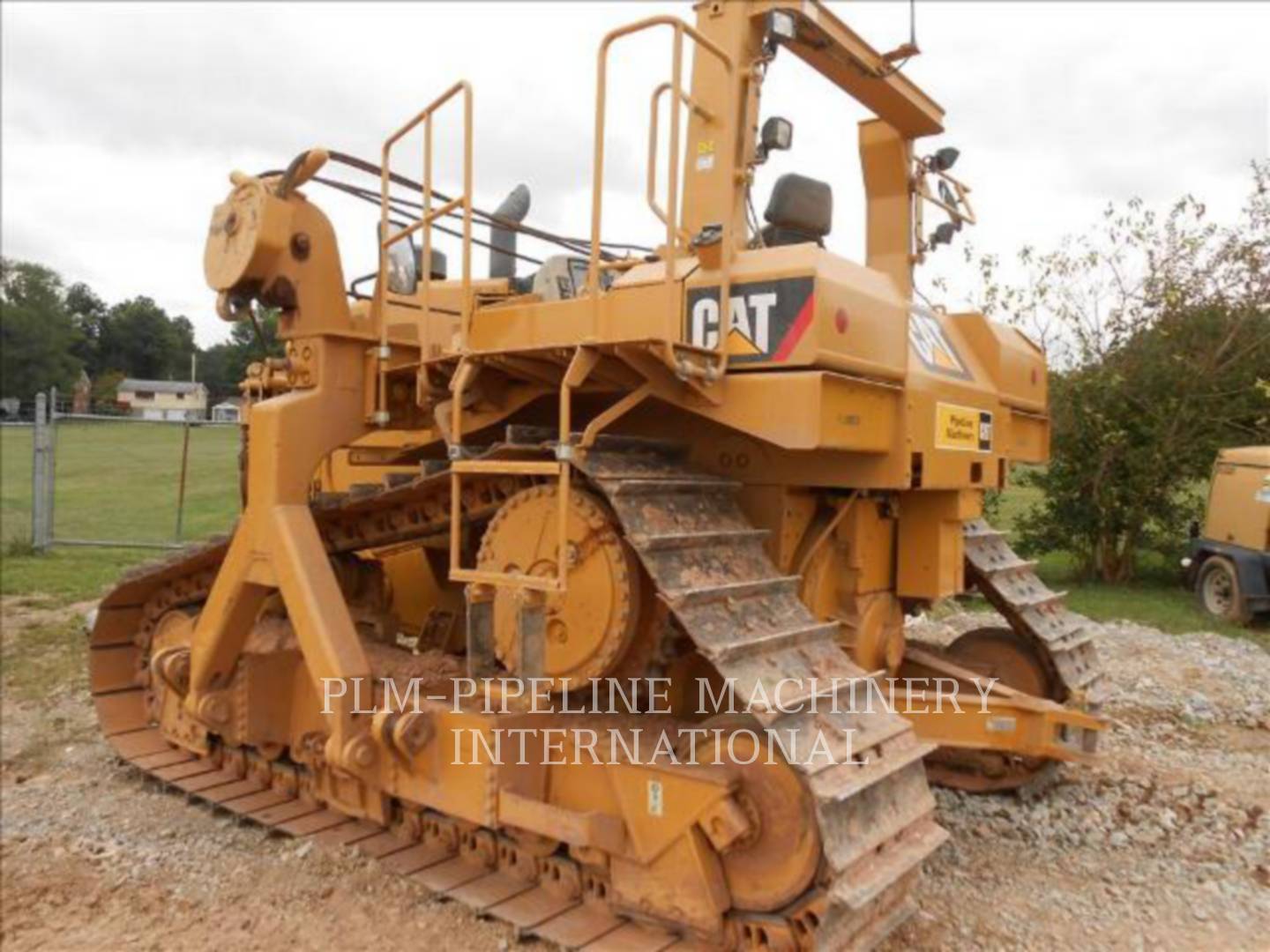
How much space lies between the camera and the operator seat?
4.74m

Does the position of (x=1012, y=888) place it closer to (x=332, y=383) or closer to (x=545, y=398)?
(x=545, y=398)

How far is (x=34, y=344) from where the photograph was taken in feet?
214

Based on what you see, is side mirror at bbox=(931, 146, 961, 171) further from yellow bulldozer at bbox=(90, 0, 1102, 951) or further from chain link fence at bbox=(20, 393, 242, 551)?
chain link fence at bbox=(20, 393, 242, 551)

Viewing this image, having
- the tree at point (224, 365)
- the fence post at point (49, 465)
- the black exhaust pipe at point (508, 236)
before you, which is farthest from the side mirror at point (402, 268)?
the tree at point (224, 365)

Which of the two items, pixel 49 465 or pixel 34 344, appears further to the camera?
pixel 34 344

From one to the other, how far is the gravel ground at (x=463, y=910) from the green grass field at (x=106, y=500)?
556 centimetres

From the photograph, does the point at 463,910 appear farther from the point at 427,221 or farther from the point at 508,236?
the point at 508,236

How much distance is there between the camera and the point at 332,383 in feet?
16.6

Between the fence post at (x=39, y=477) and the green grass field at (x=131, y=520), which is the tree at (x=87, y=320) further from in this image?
the fence post at (x=39, y=477)

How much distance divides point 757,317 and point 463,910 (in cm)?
256

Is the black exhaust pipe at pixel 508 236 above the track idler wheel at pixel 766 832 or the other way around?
above

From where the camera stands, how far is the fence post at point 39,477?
11.9 meters

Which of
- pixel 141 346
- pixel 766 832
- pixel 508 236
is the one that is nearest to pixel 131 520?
pixel 508 236

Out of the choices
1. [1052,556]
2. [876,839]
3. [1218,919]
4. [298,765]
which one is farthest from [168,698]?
[1052,556]
